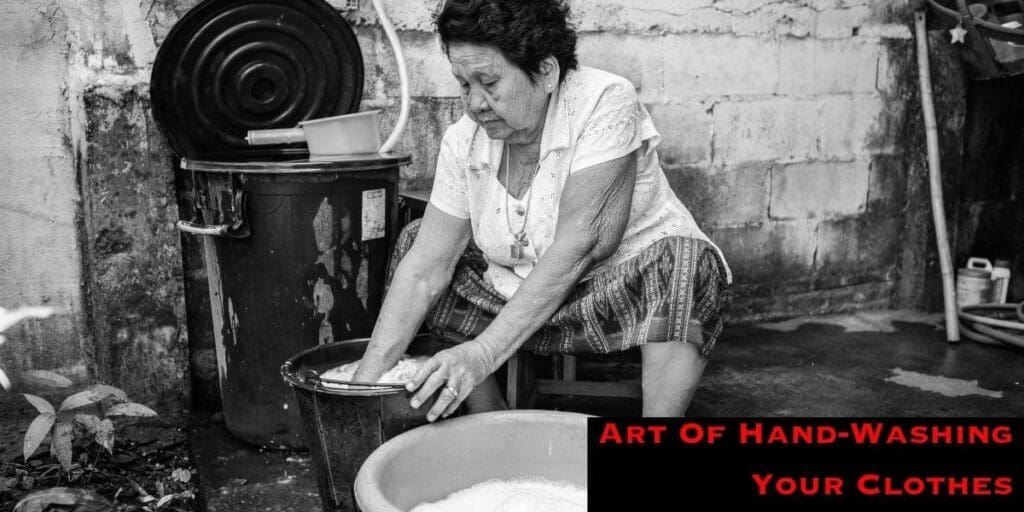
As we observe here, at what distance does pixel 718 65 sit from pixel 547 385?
1.86 meters

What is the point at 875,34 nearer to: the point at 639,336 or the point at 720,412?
the point at 720,412

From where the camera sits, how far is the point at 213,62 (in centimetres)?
284

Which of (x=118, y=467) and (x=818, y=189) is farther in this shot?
(x=818, y=189)

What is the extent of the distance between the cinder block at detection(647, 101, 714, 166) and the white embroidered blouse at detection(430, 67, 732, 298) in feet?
4.51

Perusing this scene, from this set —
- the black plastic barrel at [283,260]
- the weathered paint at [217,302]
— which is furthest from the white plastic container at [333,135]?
the weathered paint at [217,302]

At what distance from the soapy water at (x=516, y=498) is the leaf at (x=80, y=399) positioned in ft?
3.91

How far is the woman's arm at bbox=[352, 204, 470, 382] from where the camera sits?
2.24 meters

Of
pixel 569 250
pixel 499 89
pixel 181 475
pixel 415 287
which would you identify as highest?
pixel 499 89

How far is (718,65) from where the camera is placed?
3902 millimetres

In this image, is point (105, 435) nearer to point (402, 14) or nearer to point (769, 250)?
point (402, 14)

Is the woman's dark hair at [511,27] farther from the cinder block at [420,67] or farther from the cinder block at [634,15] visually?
the cinder block at [634,15]

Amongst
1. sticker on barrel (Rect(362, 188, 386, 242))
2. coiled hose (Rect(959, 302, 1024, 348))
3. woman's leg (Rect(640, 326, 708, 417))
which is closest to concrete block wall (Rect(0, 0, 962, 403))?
coiled hose (Rect(959, 302, 1024, 348))

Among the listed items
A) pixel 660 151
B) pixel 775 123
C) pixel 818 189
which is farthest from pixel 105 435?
pixel 818 189

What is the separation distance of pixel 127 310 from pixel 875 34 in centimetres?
350
